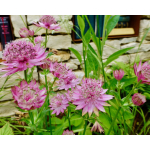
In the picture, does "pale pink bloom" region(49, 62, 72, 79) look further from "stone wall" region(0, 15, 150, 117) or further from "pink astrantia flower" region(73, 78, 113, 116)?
"stone wall" region(0, 15, 150, 117)

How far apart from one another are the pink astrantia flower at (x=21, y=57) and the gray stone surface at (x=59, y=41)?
0.88m

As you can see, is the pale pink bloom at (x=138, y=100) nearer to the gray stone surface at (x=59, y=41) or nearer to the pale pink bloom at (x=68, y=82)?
the pale pink bloom at (x=68, y=82)

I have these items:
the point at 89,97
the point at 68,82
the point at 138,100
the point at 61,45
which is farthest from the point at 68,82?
the point at 61,45

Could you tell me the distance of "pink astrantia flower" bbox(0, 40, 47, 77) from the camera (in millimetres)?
298

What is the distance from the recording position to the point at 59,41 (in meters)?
1.20

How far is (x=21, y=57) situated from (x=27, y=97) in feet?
0.29

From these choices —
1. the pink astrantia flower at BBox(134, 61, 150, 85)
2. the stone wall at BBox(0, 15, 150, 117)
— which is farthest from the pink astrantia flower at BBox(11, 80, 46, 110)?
the stone wall at BBox(0, 15, 150, 117)

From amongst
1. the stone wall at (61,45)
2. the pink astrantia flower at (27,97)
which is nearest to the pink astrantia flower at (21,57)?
the pink astrantia flower at (27,97)

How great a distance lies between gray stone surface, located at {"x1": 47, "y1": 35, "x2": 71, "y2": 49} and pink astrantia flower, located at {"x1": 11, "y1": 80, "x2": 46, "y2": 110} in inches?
36.5

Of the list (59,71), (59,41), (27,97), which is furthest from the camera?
(59,41)

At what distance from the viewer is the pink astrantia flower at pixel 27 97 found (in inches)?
10.9

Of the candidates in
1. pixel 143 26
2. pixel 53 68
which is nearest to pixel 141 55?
pixel 143 26

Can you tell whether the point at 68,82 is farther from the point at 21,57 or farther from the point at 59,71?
the point at 21,57

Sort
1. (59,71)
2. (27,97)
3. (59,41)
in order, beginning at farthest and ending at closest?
(59,41)
(59,71)
(27,97)
